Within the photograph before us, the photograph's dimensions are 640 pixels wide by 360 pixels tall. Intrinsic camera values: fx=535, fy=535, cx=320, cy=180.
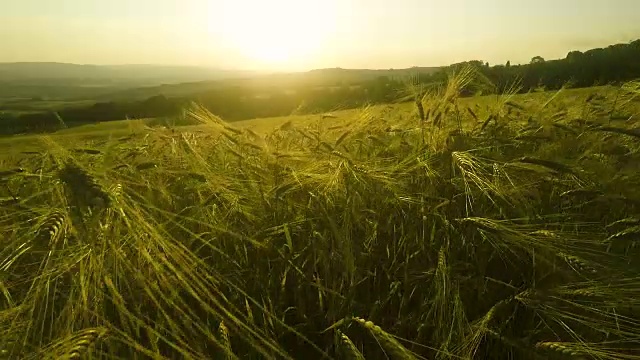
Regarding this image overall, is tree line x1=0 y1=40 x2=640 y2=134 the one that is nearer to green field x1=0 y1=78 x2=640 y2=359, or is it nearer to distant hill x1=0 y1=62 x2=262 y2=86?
green field x1=0 y1=78 x2=640 y2=359

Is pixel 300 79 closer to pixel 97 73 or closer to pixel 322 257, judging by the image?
pixel 322 257

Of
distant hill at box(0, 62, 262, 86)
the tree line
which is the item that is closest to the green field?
the tree line

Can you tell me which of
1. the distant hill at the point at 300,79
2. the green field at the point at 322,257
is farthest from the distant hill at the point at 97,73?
the green field at the point at 322,257

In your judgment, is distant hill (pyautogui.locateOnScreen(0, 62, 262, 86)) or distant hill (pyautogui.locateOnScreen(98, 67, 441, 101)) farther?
distant hill (pyautogui.locateOnScreen(0, 62, 262, 86))

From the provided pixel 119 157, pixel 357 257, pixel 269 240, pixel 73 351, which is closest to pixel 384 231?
pixel 357 257

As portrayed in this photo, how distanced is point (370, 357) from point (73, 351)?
0.84 metres

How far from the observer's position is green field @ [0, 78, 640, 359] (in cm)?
134

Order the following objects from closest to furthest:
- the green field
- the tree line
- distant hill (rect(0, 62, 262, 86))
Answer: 1. the green field
2. the tree line
3. distant hill (rect(0, 62, 262, 86))

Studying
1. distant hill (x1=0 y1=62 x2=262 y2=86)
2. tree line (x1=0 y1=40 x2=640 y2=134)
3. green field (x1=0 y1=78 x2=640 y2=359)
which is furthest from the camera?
distant hill (x1=0 y1=62 x2=262 y2=86)

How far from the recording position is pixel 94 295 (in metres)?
1.43

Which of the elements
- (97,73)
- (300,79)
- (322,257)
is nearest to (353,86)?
(322,257)

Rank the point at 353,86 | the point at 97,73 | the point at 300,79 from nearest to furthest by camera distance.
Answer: the point at 353,86 → the point at 300,79 → the point at 97,73

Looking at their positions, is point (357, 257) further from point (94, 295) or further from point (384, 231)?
point (94, 295)

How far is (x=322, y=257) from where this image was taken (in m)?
1.90
